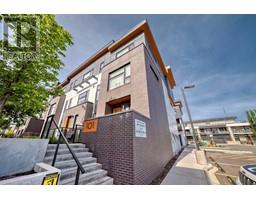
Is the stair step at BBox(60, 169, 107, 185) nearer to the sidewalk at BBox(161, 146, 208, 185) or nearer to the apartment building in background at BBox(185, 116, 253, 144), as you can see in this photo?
the sidewalk at BBox(161, 146, 208, 185)

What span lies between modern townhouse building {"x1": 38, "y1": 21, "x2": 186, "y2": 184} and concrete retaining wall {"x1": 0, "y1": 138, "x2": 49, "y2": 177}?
215 centimetres

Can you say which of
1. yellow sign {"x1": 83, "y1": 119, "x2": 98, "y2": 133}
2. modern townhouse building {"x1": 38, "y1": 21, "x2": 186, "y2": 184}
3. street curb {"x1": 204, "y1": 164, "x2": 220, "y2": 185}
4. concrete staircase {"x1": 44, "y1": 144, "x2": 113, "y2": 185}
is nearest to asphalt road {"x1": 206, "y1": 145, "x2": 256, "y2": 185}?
street curb {"x1": 204, "y1": 164, "x2": 220, "y2": 185}

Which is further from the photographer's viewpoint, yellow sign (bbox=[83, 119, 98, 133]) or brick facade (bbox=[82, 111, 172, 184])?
yellow sign (bbox=[83, 119, 98, 133])

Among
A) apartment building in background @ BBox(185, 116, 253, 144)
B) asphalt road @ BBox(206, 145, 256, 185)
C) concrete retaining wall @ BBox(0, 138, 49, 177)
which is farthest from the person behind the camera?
apartment building in background @ BBox(185, 116, 253, 144)

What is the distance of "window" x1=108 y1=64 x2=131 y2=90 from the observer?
7.92 metres

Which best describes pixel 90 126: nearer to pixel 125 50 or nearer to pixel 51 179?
pixel 51 179

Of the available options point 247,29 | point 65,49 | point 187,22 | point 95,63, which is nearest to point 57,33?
point 65,49

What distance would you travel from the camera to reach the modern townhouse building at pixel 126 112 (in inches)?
149

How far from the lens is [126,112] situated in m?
4.16

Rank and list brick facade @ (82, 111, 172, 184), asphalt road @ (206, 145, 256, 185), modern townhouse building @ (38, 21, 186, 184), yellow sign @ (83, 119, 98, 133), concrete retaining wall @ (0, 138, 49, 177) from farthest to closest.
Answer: asphalt road @ (206, 145, 256, 185) → yellow sign @ (83, 119, 98, 133) → modern townhouse building @ (38, 21, 186, 184) → brick facade @ (82, 111, 172, 184) → concrete retaining wall @ (0, 138, 49, 177)

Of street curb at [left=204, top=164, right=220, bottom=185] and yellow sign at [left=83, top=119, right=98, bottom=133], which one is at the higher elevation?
yellow sign at [left=83, top=119, right=98, bottom=133]

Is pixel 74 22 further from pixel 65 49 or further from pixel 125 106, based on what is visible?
pixel 125 106
